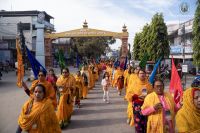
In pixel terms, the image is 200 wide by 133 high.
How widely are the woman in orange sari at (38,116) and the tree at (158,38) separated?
26.8 meters

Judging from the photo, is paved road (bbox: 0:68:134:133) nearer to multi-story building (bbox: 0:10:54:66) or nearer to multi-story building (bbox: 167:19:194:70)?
multi-story building (bbox: 167:19:194:70)

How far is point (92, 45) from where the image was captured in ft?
224

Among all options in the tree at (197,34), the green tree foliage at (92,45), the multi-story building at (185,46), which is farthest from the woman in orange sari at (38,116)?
the green tree foliage at (92,45)

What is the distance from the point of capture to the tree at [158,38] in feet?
103

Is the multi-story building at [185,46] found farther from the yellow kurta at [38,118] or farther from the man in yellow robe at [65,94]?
the yellow kurta at [38,118]

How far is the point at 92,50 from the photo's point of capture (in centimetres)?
6912

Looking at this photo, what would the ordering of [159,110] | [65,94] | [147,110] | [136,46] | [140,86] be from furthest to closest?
[136,46] → [65,94] → [140,86] → [147,110] → [159,110]

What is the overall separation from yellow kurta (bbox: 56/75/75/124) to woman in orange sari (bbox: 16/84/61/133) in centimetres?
456

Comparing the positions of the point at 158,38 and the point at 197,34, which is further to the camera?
the point at 158,38

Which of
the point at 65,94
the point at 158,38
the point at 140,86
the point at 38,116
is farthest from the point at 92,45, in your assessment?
the point at 38,116

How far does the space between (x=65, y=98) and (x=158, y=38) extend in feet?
74.2

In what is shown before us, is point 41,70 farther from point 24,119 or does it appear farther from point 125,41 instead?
point 125,41

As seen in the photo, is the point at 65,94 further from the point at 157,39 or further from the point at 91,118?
the point at 157,39

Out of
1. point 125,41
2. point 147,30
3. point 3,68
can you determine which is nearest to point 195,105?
point 147,30
